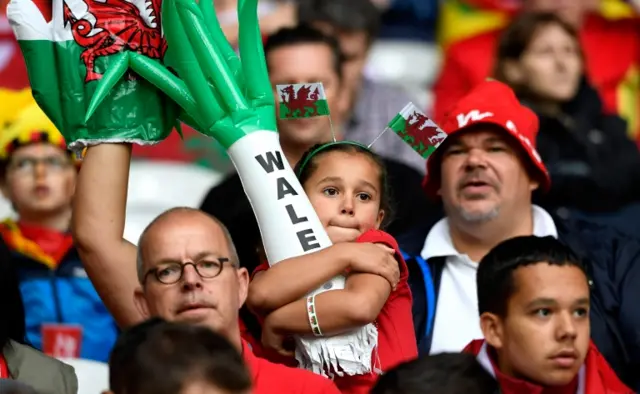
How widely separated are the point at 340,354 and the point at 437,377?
20.3 inches

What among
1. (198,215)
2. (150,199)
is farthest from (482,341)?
(150,199)

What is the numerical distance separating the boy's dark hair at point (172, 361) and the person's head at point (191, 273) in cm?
45

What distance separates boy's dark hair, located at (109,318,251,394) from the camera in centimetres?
308

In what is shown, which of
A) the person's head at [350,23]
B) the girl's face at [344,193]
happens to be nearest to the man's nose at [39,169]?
the person's head at [350,23]

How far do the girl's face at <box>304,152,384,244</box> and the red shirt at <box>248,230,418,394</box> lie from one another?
0.29 feet

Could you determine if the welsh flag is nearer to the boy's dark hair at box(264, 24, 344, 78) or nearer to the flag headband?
the flag headband

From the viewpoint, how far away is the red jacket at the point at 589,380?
4191mm

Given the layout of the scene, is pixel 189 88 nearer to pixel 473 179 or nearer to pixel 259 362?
pixel 259 362

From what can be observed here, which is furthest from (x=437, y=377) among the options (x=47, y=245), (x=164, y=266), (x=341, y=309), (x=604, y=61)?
(x=604, y=61)

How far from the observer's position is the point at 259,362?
3816mm

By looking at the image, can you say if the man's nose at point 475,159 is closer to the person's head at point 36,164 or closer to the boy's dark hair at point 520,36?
the boy's dark hair at point 520,36

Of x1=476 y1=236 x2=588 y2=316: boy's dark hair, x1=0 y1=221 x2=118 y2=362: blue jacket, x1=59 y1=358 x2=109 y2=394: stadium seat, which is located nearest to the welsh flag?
x1=59 y1=358 x2=109 y2=394: stadium seat

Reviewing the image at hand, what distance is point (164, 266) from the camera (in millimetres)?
3814

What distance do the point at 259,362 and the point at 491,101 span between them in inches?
72.2
